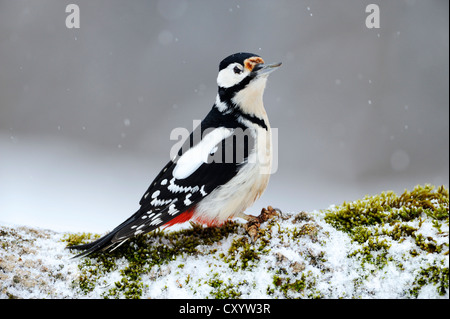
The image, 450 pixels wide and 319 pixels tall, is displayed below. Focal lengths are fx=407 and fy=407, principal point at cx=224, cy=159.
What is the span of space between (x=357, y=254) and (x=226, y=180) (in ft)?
2.69

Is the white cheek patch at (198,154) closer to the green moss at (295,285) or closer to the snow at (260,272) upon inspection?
the snow at (260,272)

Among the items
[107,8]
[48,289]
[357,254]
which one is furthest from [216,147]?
[107,8]

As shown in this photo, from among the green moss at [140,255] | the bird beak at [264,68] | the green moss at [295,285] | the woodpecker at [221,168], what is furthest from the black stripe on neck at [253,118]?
the green moss at [295,285]

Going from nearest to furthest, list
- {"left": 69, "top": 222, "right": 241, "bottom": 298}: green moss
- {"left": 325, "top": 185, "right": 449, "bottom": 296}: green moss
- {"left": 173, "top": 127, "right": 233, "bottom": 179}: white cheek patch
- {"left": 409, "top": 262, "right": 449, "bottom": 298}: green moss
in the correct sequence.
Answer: {"left": 409, "top": 262, "right": 449, "bottom": 298}: green moss, {"left": 325, "top": 185, "right": 449, "bottom": 296}: green moss, {"left": 69, "top": 222, "right": 241, "bottom": 298}: green moss, {"left": 173, "top": 127, "right": 233, "bottom": 179}: white cheek patch

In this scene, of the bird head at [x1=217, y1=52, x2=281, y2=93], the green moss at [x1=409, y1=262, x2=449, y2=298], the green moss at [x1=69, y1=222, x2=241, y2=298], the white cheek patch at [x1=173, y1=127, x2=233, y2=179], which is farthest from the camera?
the bird head at [x1=217, y1=52, x2=281, y2=93]

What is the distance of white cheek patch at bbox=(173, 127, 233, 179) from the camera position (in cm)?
238

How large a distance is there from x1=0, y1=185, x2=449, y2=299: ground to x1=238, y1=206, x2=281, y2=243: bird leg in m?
0.03

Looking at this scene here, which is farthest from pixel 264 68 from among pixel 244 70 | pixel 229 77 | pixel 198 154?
pixel 198 154

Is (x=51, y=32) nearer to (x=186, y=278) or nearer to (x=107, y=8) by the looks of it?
(x=107, y=8)

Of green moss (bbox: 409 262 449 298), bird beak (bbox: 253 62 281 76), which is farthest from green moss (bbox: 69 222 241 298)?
bird beak (bbox: 253 62 281 76)

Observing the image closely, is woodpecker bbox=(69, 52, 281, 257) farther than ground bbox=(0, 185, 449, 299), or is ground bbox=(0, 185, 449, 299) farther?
woodpecker bbox=(69, 52, 281, 257)

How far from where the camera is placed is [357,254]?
198 centimetres

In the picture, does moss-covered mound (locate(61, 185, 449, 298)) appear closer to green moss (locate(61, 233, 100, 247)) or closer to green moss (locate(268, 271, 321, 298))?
green moss (locate(268, 271, 321, 298))

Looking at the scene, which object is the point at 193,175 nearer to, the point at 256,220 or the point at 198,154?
the point at 198,154
